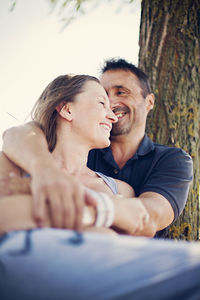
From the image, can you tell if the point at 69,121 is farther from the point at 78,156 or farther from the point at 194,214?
the point at 194,214

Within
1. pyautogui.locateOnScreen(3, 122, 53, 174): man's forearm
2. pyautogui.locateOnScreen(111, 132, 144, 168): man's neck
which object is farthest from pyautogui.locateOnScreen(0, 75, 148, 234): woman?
pyautogui.locateOnScreen(111, 132, 144, 168): man's neck

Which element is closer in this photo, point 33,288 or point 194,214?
point 33,288

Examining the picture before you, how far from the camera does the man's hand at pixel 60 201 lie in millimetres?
1166

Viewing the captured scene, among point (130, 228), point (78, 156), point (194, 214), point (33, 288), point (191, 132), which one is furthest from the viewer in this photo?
point (191, 132)

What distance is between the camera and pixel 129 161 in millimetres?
2729

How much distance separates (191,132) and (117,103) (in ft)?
2.40

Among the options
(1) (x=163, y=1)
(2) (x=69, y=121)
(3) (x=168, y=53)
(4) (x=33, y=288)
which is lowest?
(4) (x=33, y=288)

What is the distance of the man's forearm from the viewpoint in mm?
1531

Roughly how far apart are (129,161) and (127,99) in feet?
2.43

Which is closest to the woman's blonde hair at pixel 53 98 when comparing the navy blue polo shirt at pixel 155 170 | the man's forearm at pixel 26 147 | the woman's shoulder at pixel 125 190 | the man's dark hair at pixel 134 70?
the man's forearm at pixel 26 147

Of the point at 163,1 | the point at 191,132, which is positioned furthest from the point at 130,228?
the point at 163,1

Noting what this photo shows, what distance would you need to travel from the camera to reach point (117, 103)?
316 centimetres

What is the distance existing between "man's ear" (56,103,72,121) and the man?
0.91 feet

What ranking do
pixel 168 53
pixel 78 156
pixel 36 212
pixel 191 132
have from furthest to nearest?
pixel 168 53
pixel 191 132
pixel 78 156
pixel 36 212
